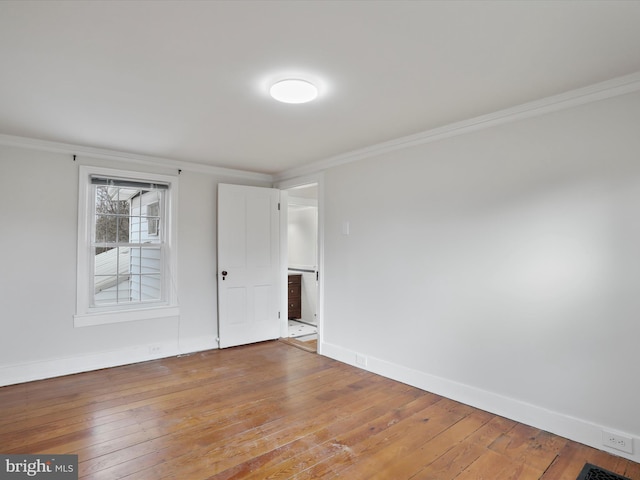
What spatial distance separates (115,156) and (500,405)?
4.41m

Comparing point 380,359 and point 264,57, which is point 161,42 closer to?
point 264,57

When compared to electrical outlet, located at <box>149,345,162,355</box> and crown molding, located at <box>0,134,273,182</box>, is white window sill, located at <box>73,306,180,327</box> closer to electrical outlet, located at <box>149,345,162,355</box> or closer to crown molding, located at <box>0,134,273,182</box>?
electrical outlet, located at <box>149,345,162,355</box>

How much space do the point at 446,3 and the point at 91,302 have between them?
4.20 meters

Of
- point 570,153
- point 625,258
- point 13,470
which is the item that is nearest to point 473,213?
point 570,153

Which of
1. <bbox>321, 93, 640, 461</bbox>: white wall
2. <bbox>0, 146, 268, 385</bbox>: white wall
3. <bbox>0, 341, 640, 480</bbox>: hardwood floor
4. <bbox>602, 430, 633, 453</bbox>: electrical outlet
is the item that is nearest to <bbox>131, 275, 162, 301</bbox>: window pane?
<bbox>0, 146, 268, 385</bbox>: white wall

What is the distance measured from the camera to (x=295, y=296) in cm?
649

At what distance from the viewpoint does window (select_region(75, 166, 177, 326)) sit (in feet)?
12.6

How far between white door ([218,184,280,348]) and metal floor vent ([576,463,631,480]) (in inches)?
145

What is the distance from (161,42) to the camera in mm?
1873

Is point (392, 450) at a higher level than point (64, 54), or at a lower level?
lower

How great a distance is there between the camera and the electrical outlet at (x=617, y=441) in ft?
7.32

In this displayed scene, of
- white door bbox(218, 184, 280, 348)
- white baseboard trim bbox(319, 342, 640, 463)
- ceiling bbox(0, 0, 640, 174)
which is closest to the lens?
ceiling bbox(0, 0, 640, 174)

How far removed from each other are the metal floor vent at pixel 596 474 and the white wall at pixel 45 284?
4019 mm

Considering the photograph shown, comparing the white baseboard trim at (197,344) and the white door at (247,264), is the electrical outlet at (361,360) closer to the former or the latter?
the white door at (247,264)
